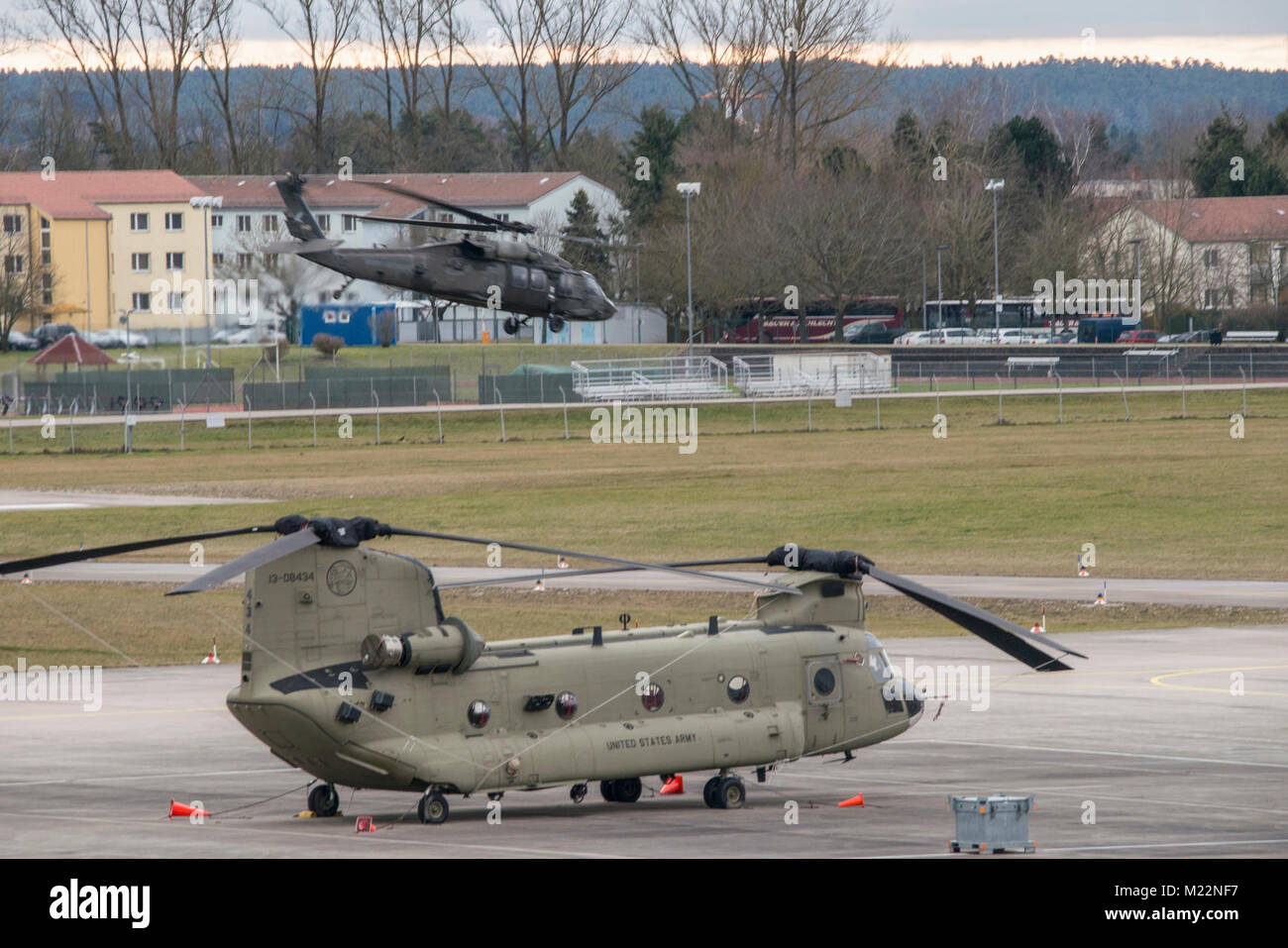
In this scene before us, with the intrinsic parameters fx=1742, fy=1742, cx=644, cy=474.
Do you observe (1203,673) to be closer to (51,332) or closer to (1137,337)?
(51,332)

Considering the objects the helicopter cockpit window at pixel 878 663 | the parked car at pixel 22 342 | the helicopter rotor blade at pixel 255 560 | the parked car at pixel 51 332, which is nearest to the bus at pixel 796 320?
the parked car at pixel 51 332

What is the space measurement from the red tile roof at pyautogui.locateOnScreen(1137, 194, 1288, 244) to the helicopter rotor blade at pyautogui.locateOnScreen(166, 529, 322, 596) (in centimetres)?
16323

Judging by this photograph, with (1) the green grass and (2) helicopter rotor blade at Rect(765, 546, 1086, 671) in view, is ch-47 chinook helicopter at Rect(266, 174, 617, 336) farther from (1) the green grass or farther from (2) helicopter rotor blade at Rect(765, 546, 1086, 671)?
(1) the green grass

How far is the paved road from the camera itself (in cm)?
5647

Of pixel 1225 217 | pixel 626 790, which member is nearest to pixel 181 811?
pixel 626 790

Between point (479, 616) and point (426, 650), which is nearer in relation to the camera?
point (426, 650)

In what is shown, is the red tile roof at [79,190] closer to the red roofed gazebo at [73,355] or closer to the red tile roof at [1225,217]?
the red roofed gazebo at [73,355]

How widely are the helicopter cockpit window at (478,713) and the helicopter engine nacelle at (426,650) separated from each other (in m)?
0.59

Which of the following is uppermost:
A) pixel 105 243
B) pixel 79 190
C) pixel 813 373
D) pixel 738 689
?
pixel 79 190

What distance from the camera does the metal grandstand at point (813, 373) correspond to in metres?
130

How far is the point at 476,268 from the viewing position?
2298 centimetres

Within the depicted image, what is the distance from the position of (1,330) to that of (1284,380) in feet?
335

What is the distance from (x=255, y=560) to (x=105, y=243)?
129482 mm
